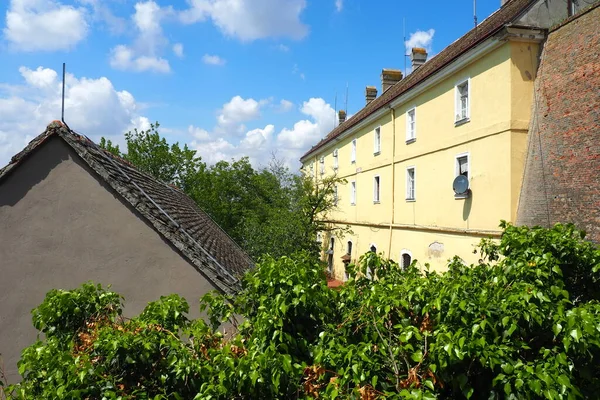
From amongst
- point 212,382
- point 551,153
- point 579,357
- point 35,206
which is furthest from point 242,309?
point 551,153

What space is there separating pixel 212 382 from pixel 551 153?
11.3 meters

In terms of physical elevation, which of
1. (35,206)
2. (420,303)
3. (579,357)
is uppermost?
(35,206)

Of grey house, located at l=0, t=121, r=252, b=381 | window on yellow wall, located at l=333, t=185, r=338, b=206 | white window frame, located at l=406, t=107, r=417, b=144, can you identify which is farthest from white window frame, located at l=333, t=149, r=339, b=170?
grey house, located at l=0, t=121, r=252, b=381

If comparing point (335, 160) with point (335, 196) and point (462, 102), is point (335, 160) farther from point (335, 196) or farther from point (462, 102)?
point (462, 102)

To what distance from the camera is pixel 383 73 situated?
2600 centimetres

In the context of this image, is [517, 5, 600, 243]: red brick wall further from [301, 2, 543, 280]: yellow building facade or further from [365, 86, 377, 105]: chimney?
[365, 86, 377, 105]: chimney

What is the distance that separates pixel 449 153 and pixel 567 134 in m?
4.20

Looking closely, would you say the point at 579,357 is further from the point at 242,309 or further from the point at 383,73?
the point at 383,73

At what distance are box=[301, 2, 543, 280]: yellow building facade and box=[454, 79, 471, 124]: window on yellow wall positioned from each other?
0.03 meters

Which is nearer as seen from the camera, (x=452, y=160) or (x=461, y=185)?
(x=461, y=185)

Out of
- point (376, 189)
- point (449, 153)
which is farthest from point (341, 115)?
point (449, 153)

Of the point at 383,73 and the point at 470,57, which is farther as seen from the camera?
the point at 383,73

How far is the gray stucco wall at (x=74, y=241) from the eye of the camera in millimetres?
5344

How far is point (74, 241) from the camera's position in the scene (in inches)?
215
